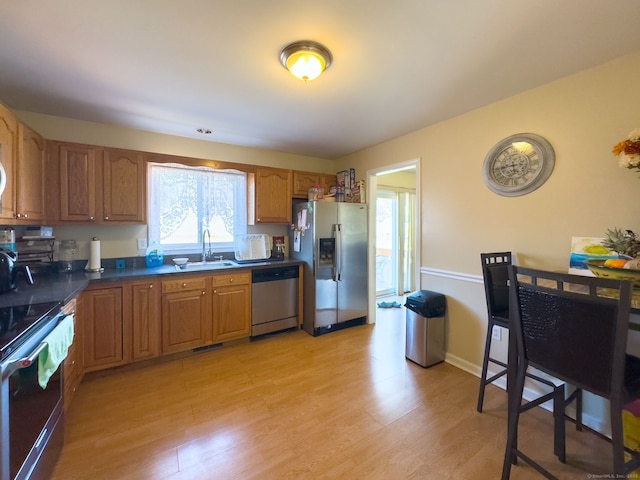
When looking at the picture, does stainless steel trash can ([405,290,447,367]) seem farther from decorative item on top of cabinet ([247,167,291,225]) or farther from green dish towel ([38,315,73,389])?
green dish towel ([38,315,73,389])

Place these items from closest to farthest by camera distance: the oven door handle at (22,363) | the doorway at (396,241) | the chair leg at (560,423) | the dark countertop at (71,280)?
the oven door handle at (22,363), the chair leg at (560,423), the dark countertop at (71,280), the doorway at (396,241)

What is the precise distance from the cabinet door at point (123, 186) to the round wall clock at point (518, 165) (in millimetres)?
3284

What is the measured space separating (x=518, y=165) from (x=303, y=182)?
2400 millimetres

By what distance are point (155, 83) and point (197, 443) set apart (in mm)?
2490

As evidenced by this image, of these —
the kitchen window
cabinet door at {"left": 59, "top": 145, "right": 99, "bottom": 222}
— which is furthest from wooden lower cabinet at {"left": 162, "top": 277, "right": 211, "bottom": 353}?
cabinet door at {"left": 59, "top": 145, "right": 99, "bottom": 222}

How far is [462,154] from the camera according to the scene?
2457 millimetres

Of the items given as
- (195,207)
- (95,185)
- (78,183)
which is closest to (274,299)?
(195,207)

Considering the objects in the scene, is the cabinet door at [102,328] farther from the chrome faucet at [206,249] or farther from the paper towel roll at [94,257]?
the chrome faucet at [206,249]

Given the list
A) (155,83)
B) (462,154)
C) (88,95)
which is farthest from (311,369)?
(88,95)

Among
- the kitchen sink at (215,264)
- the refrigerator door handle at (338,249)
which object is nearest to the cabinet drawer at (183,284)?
the kitchen sink at (215,264)

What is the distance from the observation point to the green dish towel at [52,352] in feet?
4.01

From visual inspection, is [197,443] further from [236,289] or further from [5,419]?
[236,289]

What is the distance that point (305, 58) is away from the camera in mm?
1589

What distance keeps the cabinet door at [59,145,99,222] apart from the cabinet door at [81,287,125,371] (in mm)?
760
